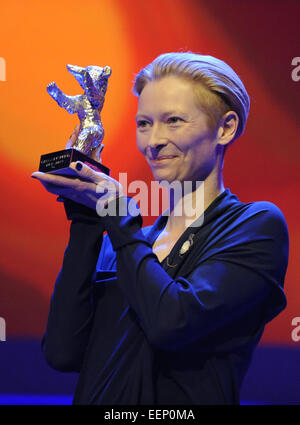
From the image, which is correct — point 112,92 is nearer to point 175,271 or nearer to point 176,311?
point 175,271

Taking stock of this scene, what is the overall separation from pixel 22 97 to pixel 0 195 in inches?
17.1

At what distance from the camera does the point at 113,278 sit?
101 centimetres

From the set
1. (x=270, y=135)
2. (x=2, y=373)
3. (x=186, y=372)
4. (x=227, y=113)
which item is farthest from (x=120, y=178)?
(x=186, y=372)

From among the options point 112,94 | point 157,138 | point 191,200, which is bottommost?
point 191,200

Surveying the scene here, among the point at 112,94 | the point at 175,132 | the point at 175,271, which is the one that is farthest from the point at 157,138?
the point at 112,94

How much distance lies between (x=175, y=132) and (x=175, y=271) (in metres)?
0.26

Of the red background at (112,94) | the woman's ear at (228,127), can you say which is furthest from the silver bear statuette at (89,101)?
the red background at (112,94)

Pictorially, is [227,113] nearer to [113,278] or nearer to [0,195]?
[113,278]

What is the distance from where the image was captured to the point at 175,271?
0.90m

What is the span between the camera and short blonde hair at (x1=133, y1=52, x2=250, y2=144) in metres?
0.95

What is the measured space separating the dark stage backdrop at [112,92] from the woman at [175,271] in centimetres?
109

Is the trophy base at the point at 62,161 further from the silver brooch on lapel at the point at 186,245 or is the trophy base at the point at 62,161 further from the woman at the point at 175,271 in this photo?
the silver brooch on lapel at the point at 186,245

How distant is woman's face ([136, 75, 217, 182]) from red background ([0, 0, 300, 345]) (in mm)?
1127

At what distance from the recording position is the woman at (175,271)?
806mm
